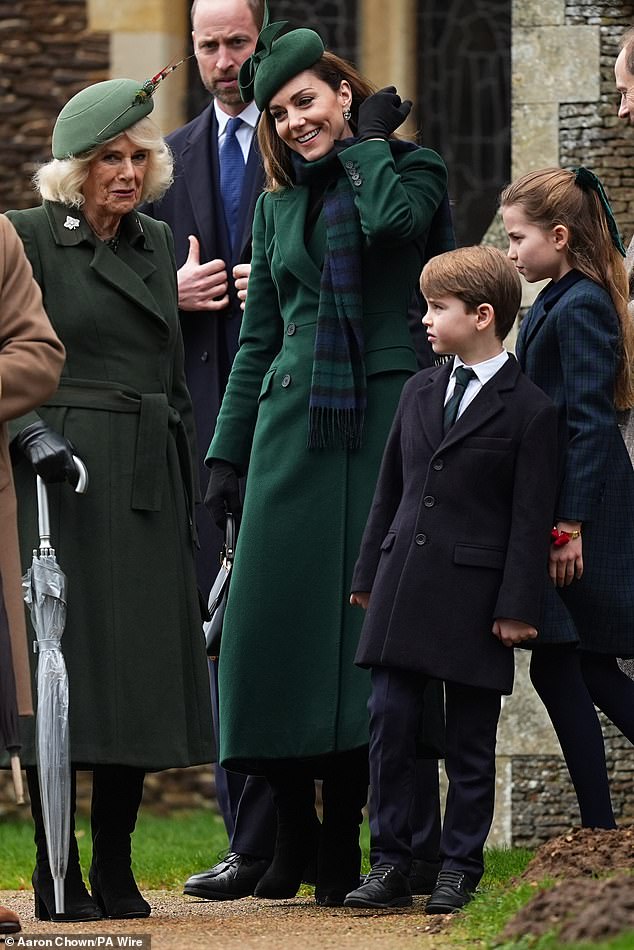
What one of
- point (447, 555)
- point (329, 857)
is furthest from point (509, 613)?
point (329, 857)

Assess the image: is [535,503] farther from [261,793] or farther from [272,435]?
[261,793]

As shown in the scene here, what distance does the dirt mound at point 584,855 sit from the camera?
4.96 m

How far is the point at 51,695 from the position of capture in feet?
16.8

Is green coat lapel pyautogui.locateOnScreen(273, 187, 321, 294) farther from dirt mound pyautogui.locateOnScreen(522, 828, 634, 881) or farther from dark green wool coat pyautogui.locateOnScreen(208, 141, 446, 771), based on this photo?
dirt mound pyautogui.locateOnScreen(522, 828, 634, 881)

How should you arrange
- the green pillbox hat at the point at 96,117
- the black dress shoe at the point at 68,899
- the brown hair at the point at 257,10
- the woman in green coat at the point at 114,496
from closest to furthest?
the black dress shoe at the point at 68,899, the woman in green coat at the point at 114,496, the green pillbox hat at the point at 96,117, the brown hair at the point at 257,10

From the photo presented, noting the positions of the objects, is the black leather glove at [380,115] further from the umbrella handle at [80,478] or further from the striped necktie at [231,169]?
the umbrella handle at [80,478]

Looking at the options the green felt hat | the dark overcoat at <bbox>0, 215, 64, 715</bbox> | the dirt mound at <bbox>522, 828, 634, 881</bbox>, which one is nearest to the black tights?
the dirt mound at <bbox>522, 828, 634, 881</bbox>

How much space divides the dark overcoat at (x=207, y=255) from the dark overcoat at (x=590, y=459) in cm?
125

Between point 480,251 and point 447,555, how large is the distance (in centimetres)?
77

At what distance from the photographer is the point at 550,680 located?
547cm

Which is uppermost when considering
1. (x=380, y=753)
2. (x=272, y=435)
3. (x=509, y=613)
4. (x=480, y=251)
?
(x=480, y=251)

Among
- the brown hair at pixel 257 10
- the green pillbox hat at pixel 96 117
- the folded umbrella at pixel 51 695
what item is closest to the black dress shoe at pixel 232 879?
the folded umbrella at pixel 51 695

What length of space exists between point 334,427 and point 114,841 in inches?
45.8

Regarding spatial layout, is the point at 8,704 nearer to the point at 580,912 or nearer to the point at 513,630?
the point at 513,630
